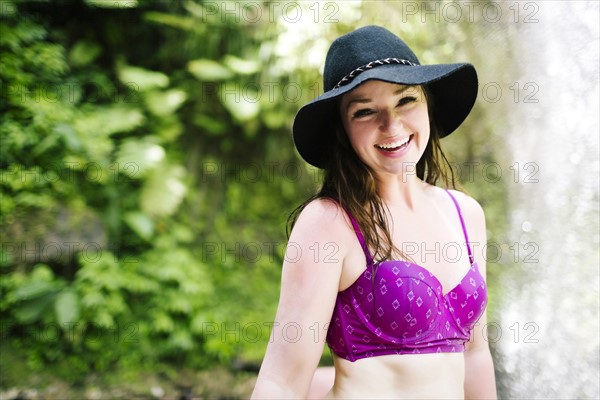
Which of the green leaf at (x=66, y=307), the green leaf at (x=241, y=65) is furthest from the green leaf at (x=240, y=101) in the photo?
the green leaf at (x=66, y=307)

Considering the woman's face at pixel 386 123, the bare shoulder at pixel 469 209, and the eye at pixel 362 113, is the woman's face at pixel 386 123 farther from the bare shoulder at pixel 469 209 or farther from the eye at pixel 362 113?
the bare shoulder at pixel 469 209

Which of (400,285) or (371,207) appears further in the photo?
(371,207)

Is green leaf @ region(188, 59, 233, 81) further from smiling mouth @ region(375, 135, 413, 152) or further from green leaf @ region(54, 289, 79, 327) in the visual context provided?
smiling mouth @ region(375, 135, 413, 152)

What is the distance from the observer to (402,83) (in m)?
1.22

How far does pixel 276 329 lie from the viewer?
1316 mm

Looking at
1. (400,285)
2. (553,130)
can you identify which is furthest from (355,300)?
(553,130)

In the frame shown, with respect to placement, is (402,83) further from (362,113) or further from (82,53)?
(82,53)

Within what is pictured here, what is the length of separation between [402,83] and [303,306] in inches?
22.2

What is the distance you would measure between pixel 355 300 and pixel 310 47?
12.7ft

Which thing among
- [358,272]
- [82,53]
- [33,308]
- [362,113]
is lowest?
[33,308]

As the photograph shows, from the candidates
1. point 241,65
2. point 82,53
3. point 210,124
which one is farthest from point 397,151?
point 82,53

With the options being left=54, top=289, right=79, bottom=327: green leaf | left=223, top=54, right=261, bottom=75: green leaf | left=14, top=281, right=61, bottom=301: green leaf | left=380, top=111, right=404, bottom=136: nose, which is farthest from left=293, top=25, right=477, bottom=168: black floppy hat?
left=223, top=54, right=261, bottom=75: green leaf

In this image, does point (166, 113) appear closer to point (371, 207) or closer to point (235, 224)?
point (235, 224)

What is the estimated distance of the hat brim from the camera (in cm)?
127
